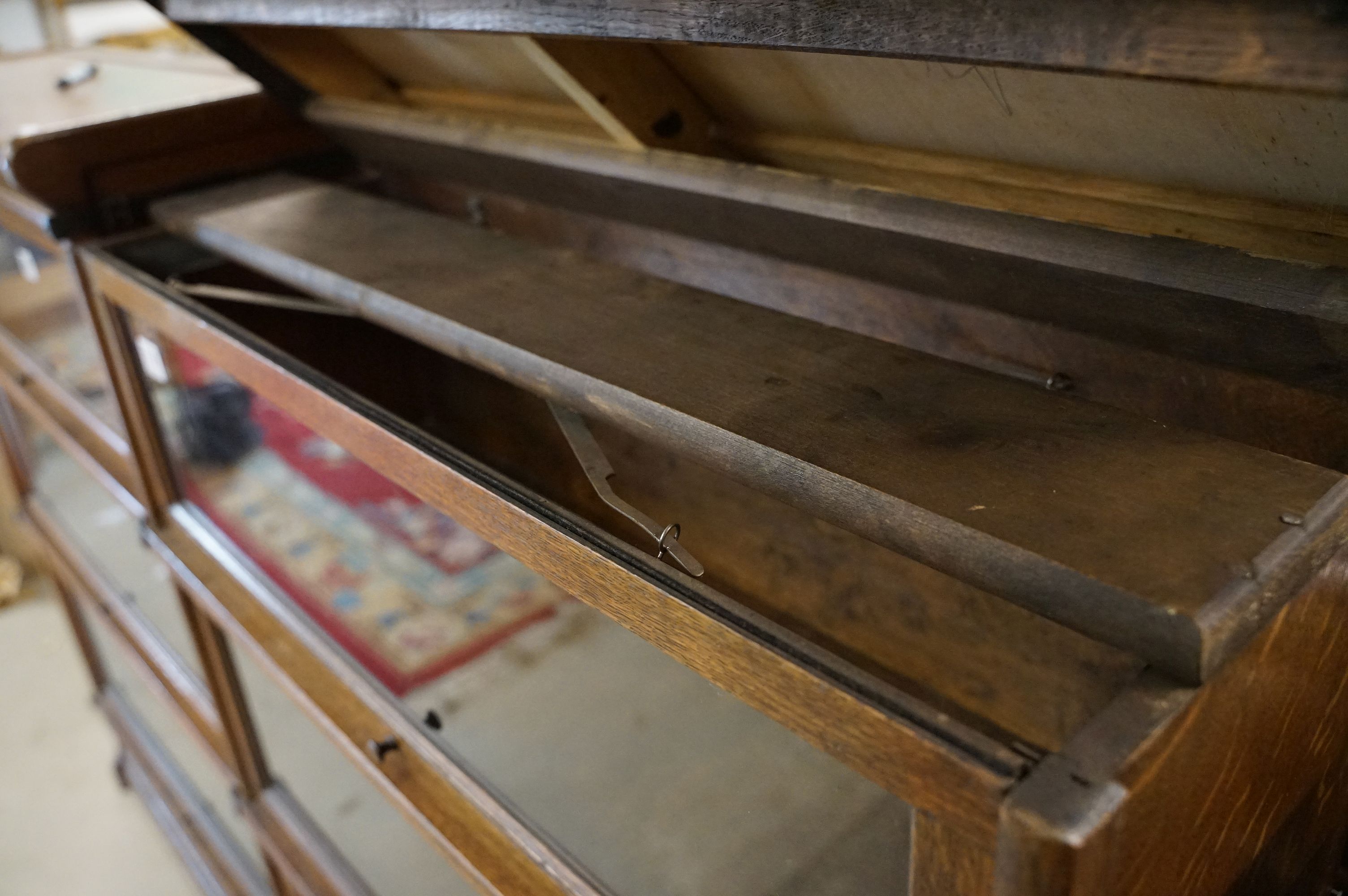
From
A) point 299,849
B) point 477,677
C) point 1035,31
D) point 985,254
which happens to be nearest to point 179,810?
point 299,849

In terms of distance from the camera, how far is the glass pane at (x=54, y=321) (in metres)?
1.86

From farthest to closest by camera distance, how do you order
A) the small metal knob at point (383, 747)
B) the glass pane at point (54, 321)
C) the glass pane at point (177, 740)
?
the glass pane at point (177, 740)
the glass pane at point (54, 321)
the small metal knob at point (383, 747)

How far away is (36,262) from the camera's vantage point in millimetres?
2125

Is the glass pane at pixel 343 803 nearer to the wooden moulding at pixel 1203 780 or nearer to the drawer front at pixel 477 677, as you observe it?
the drawer front at pixel 477 677

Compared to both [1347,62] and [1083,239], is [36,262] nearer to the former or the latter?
[1083,239]

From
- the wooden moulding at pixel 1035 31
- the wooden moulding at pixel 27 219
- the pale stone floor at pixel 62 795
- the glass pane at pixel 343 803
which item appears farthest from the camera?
the pale stone floor at pixel 62 795

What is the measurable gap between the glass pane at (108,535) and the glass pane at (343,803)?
0.54ft

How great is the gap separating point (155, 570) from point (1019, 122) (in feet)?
6.86

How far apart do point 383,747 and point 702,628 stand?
28.1 inches

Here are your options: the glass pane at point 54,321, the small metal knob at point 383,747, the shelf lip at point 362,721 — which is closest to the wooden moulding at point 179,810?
the shelf lip at point 362,721

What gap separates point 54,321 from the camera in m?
2.22

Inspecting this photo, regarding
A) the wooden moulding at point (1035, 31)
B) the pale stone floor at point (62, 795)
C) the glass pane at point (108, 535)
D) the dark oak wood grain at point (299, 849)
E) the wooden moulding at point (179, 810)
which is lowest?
the pale stone floor at point (62, 795)

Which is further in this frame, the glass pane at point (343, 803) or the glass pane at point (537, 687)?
the glass pane at point (343, 803)

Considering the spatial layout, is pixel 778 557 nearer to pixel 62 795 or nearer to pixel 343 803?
pixel 343 803
